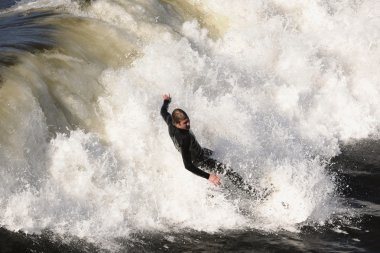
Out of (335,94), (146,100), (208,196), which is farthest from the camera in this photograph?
(335,94)

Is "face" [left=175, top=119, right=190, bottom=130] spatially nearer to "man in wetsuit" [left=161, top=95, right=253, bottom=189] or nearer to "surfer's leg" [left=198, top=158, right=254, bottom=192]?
"man in wetsuit" [left=161, top=95, right=253, bottom=189]

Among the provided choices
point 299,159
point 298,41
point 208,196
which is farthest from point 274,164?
point 298,41

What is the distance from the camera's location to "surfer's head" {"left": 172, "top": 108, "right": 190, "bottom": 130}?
795 cm

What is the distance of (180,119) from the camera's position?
7949 millimetres

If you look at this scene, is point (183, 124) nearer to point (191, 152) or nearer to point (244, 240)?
point (191, 152)

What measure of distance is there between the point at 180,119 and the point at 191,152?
654mm

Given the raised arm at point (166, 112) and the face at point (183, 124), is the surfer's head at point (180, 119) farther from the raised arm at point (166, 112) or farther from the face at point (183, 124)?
the raised arm at point (166, 112)

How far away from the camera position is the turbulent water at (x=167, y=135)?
7746mm

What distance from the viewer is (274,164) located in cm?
920

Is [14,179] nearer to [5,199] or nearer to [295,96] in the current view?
[5,199]

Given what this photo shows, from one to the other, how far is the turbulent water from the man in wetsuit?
31 centimetres

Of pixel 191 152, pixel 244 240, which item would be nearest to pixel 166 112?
pixel 191 152

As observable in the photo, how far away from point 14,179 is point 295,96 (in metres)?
7.07

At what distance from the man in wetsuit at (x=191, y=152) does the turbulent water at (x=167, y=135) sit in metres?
0.31
